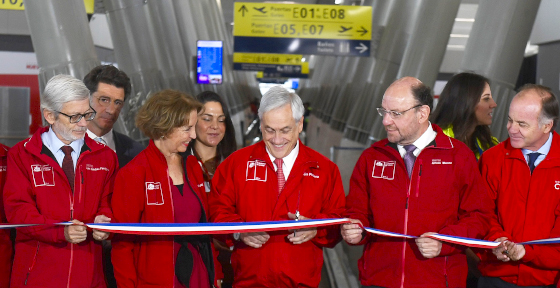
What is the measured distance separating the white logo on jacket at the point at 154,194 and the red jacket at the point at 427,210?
4.02ft

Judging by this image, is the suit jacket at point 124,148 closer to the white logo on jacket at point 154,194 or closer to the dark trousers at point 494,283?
the white logo on jacket at point 154,194

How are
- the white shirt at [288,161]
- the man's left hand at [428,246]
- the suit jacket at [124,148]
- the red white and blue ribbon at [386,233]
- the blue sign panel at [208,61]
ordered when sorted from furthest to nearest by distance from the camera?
1. the blue sign panel at [208,61]
2. the suit jacket at [124,148]
3. the white shirt at [288,161]
4. the red white and blue ribbon at [386,233]
5. the man's left hand at [428,246]

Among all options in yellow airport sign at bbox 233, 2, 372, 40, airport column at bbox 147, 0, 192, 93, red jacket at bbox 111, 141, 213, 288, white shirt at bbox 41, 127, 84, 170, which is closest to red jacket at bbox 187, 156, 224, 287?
red jacket at bbox 111, 141, 213, 288

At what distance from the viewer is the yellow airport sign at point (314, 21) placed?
15.7 meters

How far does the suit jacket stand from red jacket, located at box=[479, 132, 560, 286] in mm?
2671

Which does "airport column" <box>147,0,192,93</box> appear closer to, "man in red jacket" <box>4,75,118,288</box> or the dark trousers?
"man in red jacket" <box>4,75,118,288</box>

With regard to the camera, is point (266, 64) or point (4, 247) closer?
point (4, 247)

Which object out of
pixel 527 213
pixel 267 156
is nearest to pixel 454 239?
pixel 527 213

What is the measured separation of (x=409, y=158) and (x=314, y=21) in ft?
41.8

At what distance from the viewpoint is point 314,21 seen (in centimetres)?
1571

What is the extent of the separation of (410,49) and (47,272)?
8518mm

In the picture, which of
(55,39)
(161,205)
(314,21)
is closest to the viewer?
(161,205)

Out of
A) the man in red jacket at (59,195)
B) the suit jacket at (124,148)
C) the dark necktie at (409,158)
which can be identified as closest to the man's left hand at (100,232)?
the man in red jacket at (59,195)

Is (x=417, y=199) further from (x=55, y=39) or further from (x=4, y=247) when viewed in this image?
(x=55, y=39)
